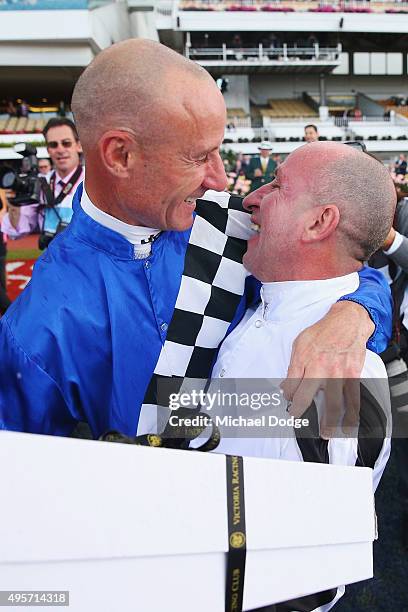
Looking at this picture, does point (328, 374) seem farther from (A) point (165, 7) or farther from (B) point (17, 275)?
(A) point (165, 7)

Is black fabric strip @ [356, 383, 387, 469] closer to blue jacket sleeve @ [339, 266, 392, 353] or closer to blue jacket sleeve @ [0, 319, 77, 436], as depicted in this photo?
blue jacket sleeve @ [339, 266, 392, 353]

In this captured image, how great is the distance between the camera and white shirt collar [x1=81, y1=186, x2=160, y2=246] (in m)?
1.18

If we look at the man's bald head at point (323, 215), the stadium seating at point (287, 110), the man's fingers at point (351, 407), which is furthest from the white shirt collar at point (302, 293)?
the stadium seating at point (287, 110)

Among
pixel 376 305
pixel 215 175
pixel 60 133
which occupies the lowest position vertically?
pixel 376 305

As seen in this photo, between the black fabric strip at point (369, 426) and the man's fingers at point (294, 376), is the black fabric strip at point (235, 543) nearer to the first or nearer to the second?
the man's fingers at point (294, 376)

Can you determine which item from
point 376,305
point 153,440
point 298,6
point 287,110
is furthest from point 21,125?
point 153,440

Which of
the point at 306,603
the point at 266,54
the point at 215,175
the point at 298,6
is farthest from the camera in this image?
the point at 266,54

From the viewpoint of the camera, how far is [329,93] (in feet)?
98.4

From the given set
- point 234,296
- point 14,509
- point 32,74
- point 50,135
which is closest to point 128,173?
point 234,296

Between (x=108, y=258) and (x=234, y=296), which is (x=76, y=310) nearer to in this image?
(x=108, y=258)

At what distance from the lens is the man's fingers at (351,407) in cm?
95

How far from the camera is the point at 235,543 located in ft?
2.13

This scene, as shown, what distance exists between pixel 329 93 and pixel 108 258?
31981mm

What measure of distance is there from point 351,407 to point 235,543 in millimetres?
390
